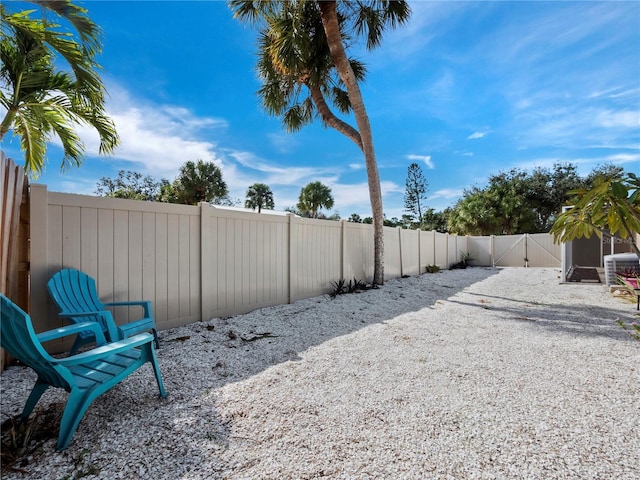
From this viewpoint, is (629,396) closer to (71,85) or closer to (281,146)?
(71,85)

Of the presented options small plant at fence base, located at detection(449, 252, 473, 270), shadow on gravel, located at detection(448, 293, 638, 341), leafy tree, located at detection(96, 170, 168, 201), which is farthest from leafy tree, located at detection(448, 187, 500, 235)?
leafy tree, located at detection(96, 170, 168, 201)

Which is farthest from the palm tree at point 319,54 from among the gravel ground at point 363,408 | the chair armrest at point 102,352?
the chair armrest at point 102,352

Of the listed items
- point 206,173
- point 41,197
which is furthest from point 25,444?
point 206,173

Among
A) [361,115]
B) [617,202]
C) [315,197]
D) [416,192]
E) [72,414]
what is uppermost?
[416,192]

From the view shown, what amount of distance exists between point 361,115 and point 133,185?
78.3ft

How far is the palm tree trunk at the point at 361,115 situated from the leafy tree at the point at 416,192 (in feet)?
68.2

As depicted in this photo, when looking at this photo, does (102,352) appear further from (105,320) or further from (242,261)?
(242,261)

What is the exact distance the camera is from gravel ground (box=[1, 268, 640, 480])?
143 cm

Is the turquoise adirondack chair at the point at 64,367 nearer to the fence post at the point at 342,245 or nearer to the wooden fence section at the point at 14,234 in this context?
the wooden fence section at the point at 14,234

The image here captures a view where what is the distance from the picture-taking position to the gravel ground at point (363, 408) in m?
1.43

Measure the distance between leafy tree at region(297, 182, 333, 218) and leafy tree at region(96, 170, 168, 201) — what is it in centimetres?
1139

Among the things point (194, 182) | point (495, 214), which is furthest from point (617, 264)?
point (194, 182)

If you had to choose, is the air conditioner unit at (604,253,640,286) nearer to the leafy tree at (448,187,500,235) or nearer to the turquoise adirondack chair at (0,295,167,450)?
the turquoise adirondack chair at (0,295,167,450)

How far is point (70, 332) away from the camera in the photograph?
2.00m
